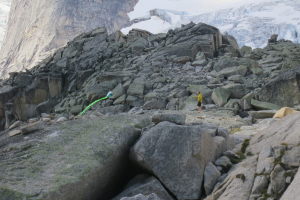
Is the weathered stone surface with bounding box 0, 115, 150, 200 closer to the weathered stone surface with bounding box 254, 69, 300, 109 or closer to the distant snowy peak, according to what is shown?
the weathered stone surface with bounding box 254, 69, 300, 109

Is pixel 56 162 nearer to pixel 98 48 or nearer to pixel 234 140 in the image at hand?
pixel 234 140

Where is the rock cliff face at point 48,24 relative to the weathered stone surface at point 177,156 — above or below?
above

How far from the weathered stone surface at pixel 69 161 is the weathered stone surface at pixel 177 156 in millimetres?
557

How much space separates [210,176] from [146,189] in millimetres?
1249

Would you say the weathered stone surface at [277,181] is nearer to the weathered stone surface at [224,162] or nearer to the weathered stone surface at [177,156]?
the weathered stone surface at [224,162]

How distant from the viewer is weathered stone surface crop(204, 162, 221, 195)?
601cm

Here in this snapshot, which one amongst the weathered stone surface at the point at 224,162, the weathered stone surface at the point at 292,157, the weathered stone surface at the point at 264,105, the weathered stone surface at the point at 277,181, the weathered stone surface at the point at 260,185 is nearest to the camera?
the weathered stone surface at the point at 277,181

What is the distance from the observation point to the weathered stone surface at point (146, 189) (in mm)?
5898

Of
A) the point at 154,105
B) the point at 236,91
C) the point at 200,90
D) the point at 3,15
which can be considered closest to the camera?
the point at 236,91

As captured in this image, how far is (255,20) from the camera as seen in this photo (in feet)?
294

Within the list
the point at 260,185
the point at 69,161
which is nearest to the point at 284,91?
the point at 260,185

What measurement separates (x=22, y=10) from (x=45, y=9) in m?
19.0

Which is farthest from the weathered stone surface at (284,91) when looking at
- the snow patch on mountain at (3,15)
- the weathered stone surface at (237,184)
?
the snow patch on mountain at (3,15)

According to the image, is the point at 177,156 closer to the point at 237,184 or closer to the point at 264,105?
the point at 237,184
